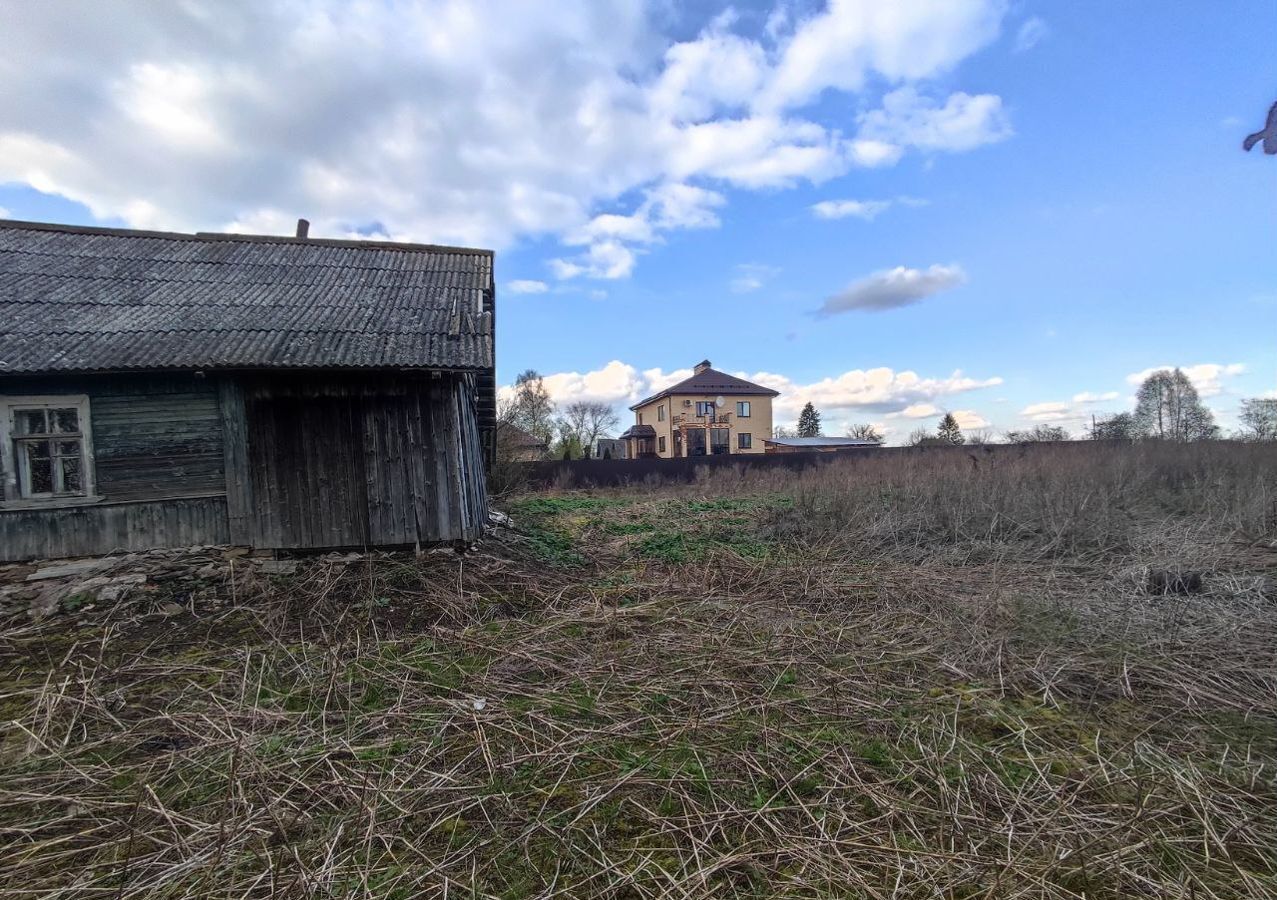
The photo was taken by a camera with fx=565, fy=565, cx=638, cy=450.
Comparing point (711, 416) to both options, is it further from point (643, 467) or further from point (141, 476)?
point (141, 476)

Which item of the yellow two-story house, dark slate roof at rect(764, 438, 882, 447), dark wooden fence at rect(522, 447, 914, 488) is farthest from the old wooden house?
dark slate roof at rect(764, 438, 882, 447)

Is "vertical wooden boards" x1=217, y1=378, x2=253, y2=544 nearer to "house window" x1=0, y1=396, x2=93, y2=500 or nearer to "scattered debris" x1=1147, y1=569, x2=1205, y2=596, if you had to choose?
"house window" x1=0, y1=396, x2=93, y2=500

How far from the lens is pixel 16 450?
6465mm

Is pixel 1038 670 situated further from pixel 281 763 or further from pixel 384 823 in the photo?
pixel 281 763

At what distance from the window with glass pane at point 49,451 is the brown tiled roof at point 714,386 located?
1438 inches

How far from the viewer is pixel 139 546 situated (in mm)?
6660

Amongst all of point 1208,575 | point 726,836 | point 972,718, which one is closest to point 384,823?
point 726,836

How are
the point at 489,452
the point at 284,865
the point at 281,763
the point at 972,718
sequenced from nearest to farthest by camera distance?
the point at 284,865, the point at 281,763, the point at 972,718, the point at 489,452

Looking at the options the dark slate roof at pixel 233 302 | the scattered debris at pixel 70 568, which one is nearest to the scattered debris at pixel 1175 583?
the dark slate roof at pixel 233 302

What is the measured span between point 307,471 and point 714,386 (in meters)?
37.8

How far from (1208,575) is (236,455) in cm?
1109

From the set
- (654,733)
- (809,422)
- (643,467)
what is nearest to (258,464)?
(654,733)

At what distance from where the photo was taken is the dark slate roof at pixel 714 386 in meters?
42.2

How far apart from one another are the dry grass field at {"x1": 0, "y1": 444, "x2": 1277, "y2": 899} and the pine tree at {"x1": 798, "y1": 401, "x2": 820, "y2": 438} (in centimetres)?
6359
